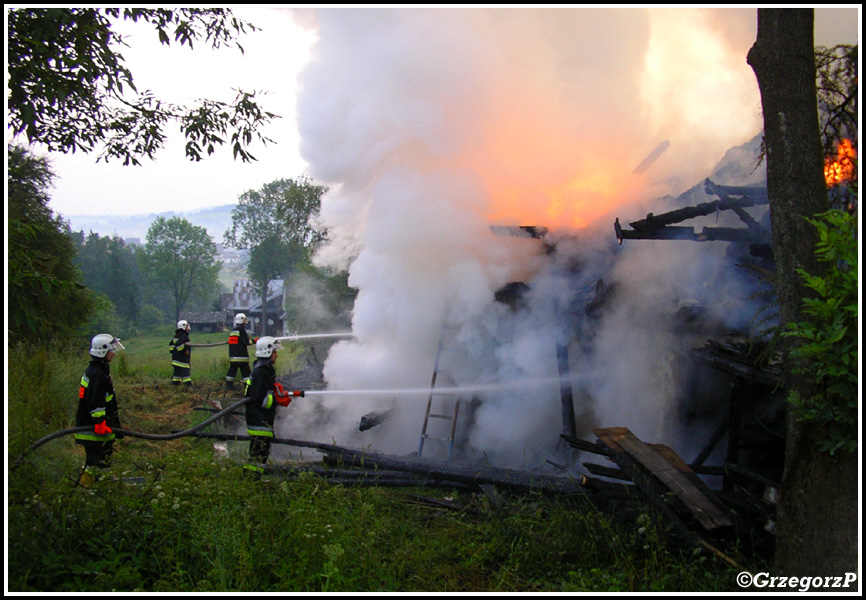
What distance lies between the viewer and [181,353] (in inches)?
497

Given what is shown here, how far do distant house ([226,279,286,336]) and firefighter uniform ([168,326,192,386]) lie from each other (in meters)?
33.1

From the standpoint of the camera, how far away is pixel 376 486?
628 centimetres

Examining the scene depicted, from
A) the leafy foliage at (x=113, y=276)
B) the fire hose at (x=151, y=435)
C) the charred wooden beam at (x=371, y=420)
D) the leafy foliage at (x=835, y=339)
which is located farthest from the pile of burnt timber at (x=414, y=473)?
the leafy foliage at (x=113, y=276)

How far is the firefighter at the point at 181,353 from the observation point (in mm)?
12438

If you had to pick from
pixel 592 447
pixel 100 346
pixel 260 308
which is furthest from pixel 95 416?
pixel 260 308

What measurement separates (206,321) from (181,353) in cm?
4300

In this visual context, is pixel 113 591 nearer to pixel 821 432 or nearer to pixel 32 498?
pixel 32 498

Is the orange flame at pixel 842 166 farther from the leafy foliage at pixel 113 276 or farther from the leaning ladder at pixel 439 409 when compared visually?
the leafy foliage at pixel 113 276

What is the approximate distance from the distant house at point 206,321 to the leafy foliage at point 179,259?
54.6 inches

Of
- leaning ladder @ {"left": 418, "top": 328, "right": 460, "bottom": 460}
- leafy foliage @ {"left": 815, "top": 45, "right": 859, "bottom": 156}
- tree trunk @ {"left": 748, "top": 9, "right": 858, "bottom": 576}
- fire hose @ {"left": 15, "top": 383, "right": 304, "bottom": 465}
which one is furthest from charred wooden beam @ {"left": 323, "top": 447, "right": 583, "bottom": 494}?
leafy foliage @ {"left": 815, "top": 45, "right": 859, "bottom": 156}

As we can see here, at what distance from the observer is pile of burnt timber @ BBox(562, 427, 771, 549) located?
4453 millimetres

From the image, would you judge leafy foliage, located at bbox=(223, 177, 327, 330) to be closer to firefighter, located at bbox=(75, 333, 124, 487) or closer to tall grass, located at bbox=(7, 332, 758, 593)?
firefighter, located at bbox=(75, 333, 124, 487)

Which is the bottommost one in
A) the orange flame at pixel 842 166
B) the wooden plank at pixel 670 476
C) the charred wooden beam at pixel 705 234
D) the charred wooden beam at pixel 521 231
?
the wooden plank at pixel 670 476

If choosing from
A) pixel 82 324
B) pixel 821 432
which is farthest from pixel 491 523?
pixel 82 324
